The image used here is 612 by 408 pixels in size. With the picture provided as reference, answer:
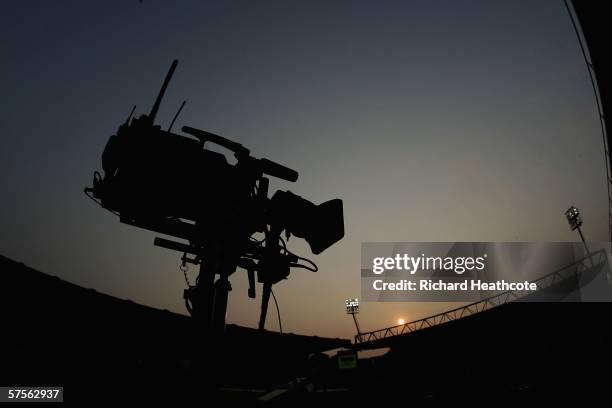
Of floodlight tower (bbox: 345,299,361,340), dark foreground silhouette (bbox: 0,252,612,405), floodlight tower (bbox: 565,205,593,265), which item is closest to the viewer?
dark foreground silhouette (bbox: 0,252,612,405)

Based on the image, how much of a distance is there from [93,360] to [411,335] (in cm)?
2403

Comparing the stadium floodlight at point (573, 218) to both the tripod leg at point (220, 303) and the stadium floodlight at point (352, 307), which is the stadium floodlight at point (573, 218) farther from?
the tripod leg at point (220, 303)

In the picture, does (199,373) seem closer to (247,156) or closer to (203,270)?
(203,270)

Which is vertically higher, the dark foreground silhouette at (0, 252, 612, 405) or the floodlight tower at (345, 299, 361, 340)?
the floodlight tower at (345, 299, 361, 340)

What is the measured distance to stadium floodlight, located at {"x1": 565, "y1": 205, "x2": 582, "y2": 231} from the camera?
36375mm

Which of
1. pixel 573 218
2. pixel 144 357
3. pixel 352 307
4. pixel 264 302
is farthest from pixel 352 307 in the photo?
pixel 264 302

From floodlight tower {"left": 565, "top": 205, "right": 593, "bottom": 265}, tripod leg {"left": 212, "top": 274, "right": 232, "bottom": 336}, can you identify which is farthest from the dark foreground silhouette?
floodlight tower {"left": 565, "top": 205, "right": 593, "bottom": 265}

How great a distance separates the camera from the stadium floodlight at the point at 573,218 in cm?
3638

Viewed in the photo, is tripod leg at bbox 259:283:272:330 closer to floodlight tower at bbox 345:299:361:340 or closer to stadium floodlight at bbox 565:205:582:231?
stadium floodlight at bbox 565:205:582:231

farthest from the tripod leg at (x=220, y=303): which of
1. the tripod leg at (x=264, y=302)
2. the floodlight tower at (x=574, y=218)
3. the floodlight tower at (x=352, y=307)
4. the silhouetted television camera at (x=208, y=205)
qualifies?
the floodlight tower at (x=352, y=307)

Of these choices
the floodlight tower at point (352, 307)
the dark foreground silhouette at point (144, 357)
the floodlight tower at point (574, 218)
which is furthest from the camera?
the floodlight tower at point (352, 307)

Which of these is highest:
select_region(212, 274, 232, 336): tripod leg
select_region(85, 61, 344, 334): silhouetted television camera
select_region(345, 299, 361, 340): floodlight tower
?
select_region(345, 299, 361, 340): floodlight tower

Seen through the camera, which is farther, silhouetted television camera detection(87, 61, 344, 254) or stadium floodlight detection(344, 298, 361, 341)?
stadium floodlight detection(344, 298, 361, 341)

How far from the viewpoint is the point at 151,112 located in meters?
2.60
